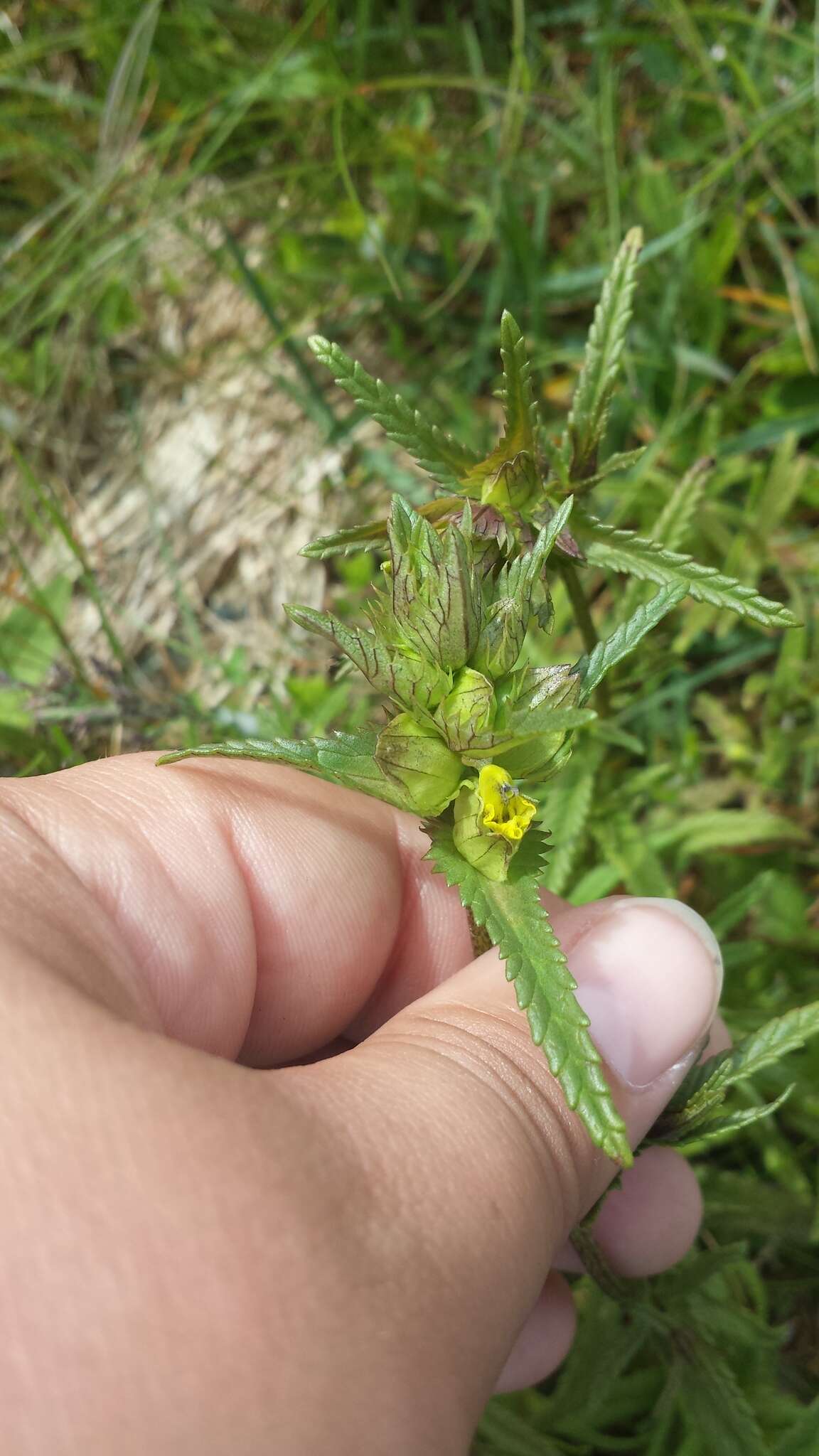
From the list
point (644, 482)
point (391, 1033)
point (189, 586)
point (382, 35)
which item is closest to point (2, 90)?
Answer: point (382, 35)

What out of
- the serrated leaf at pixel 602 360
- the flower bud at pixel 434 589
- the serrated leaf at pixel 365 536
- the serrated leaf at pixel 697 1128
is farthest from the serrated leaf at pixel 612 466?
the serrated leaf at pixel 697 1128

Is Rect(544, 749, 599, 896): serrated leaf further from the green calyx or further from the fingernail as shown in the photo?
the green calyx

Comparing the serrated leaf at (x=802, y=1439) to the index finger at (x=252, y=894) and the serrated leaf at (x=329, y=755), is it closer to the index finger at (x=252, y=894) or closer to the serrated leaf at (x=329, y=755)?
the index finger at (x=252, y=894)

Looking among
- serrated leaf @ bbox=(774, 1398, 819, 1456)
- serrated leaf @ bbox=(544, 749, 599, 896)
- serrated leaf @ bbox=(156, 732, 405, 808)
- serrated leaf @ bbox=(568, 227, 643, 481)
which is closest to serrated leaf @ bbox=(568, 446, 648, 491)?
serrated leaf @ bbox=(568, 227, 643, 481)

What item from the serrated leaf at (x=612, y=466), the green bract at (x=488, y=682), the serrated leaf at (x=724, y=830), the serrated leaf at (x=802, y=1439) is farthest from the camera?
the serrated leaf at (x=724, y=830)

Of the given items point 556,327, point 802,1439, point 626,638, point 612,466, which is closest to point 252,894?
point 626,638
